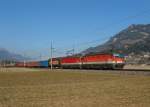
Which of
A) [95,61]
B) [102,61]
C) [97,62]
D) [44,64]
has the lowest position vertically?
[97,62]

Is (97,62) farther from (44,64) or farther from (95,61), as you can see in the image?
(44,64)

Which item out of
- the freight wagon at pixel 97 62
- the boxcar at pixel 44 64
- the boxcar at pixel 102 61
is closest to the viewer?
the boxcar at pixel 102 61

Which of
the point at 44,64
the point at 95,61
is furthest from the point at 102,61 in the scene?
the point at 44,64

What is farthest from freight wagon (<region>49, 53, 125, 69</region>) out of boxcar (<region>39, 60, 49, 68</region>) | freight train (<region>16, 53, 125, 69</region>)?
boxcar (<region>39, 60, 49, 68</region>)

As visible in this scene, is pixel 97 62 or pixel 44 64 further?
pixel 44 64

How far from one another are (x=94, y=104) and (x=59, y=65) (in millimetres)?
91620

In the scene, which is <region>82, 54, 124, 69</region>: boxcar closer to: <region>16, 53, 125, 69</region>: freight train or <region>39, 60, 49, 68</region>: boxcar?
<region>16, 53, 125, 69</region>: freight train

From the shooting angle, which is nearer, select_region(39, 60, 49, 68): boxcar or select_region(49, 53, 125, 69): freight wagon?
select_region(49, 53, 125, 69): freight wagon

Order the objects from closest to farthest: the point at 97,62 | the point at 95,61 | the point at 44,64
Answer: the point at 97,62, the point at 95,61, the point at 44,64

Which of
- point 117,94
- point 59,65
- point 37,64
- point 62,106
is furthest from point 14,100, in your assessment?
point 37,64

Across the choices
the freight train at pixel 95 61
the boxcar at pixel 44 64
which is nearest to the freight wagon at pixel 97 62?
the freight train at pixel 95 61

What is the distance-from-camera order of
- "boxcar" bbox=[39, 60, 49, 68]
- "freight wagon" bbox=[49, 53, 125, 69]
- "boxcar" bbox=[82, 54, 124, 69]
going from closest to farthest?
"boxcar" bbox=[82, 54, 124, 69], "freight wagon" bbox=[49, 53, 125, 69], "boxcar" bbox=[39, 60, 49, 68]

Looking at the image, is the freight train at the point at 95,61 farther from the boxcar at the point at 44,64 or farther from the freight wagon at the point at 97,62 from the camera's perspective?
the boxcar at the point at 44,64

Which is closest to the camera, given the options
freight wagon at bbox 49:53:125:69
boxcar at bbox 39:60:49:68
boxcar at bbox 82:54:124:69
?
boxcar at bbox 82:54:124:69
